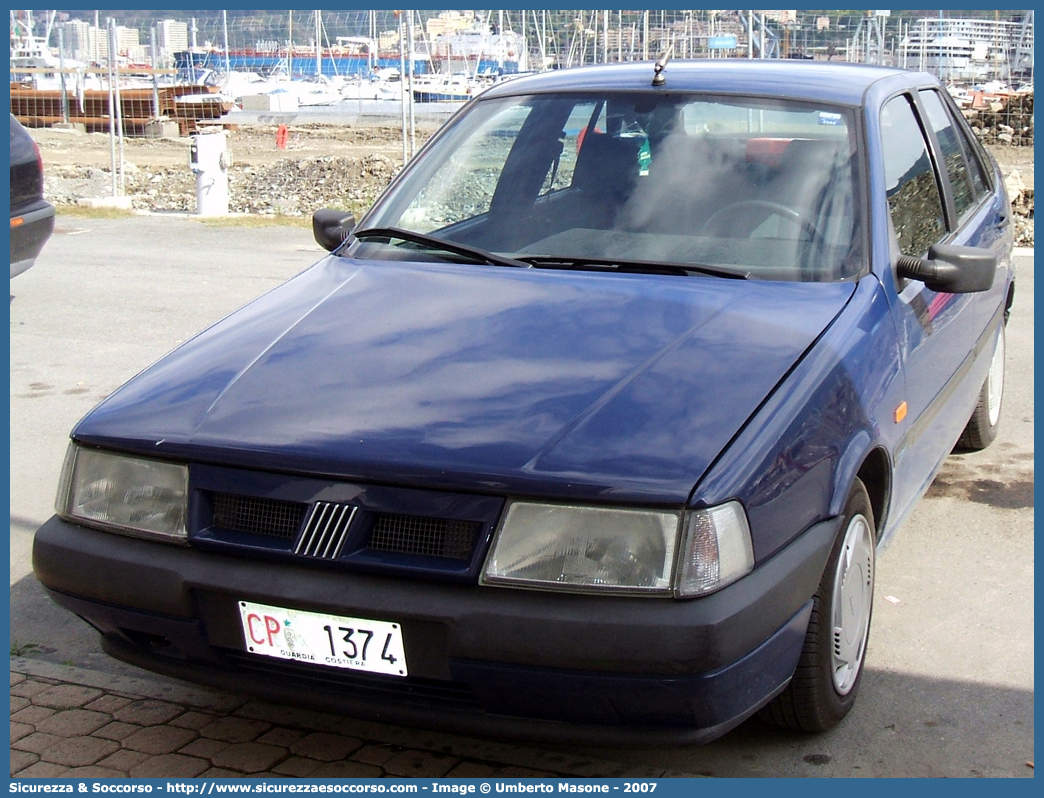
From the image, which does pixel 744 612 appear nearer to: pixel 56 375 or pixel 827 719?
pixel 827 719

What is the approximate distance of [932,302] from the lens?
12.9ft

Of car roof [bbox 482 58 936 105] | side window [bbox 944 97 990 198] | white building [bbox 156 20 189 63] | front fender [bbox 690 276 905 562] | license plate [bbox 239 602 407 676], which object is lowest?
license plate [bbox 239 602 407 676]

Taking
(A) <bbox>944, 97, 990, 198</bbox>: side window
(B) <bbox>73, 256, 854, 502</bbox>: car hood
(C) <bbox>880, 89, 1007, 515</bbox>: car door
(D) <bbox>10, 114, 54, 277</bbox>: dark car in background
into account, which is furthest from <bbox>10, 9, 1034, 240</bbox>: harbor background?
(D) <bbox>10, 114, 54, 277</bbox>: dark car in background

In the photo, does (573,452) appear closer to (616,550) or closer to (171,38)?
(616,550)

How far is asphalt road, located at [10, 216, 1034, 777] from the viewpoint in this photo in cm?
318

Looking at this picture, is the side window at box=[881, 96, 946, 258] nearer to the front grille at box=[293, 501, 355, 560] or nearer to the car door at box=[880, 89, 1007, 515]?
the car door at box=[880, 89, 1007, 515]

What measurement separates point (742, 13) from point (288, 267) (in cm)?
599

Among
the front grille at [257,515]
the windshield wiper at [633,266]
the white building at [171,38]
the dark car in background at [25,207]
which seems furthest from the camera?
the white building at [171,38]

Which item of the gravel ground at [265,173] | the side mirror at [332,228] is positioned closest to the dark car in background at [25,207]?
the side mirror at [332,228]

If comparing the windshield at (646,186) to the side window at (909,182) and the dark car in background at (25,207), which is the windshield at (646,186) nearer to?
the side window at (909,182)

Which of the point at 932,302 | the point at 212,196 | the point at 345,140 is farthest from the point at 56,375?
the point at 345,140

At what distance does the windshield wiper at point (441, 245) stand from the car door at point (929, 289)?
117 centimetres

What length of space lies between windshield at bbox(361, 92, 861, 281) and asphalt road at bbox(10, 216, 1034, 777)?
1206mm

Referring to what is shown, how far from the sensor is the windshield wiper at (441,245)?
3803mm
